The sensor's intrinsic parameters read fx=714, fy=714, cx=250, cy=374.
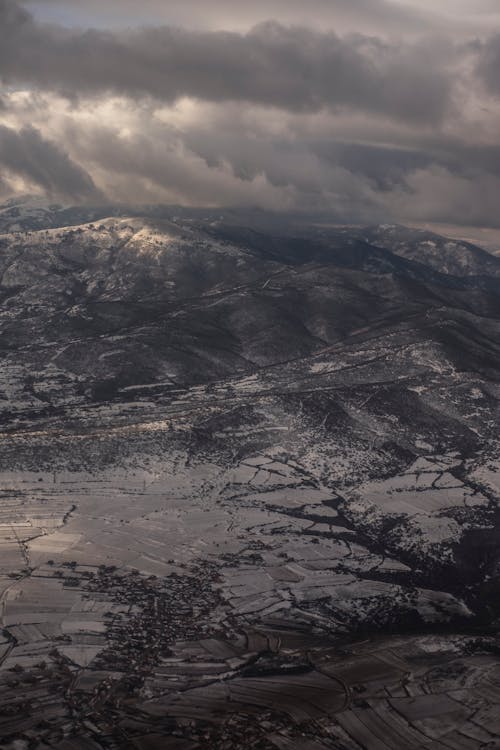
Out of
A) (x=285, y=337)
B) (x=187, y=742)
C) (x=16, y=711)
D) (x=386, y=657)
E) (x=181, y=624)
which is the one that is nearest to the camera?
(x=187, y=742)

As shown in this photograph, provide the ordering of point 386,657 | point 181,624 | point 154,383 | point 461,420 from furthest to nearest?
point 154,383, point 461,420, point 181,624, point 386,657

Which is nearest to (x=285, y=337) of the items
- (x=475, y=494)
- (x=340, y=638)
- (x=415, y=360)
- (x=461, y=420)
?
(x=415, y=360)

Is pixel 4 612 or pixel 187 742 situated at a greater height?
pixel 187 742

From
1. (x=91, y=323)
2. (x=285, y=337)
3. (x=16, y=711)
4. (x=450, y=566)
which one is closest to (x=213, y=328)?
(x=285, y=337)

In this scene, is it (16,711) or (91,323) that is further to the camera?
(91,323)

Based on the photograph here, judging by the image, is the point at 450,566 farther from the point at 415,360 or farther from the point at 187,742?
the point at 415,360

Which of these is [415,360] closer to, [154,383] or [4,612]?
[154,383]
